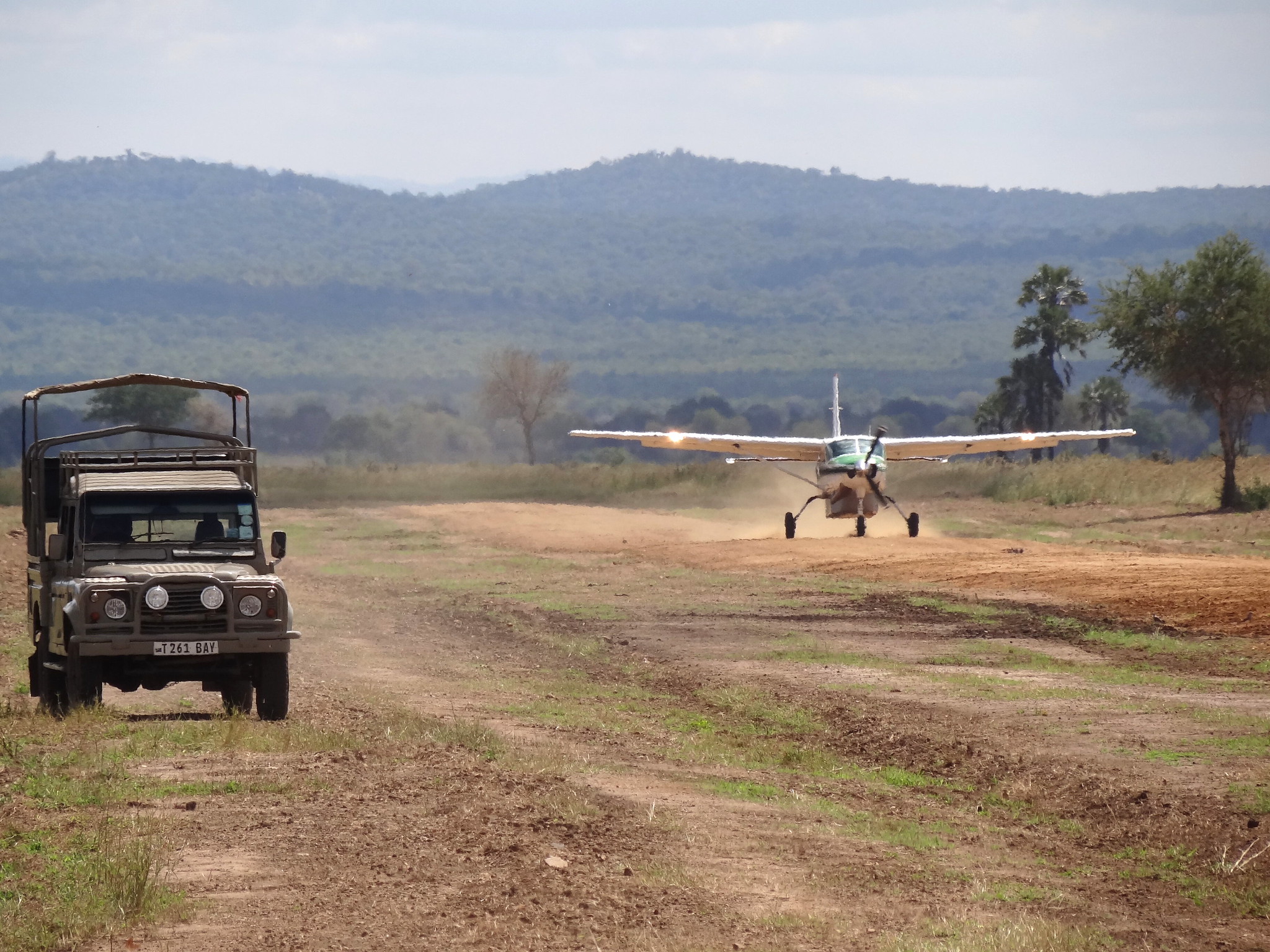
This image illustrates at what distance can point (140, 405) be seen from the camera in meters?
102

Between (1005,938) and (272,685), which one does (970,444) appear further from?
(1005,938)

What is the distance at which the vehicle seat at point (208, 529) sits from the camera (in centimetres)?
1470

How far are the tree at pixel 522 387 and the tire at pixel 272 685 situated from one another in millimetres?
115575

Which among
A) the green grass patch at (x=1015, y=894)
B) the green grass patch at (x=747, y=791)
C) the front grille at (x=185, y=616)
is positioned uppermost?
the front grille at (x=185, y=616)

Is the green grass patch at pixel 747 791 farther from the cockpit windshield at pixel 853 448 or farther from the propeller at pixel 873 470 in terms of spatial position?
the cockpit windshield at pixel 853 448

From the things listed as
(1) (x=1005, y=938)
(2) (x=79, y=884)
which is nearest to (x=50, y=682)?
(2) (x=79, y=884)

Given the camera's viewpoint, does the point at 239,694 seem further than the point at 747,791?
Yes

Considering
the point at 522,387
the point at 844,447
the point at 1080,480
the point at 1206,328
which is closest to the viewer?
the point at 844,447

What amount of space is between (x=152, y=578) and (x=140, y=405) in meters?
93.2

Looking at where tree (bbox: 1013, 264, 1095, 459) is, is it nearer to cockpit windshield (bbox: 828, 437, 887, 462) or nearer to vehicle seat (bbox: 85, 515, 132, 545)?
cockpit windshield (bbox: 828, 437, 887, 462)

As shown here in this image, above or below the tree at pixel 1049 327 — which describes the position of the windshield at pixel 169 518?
below

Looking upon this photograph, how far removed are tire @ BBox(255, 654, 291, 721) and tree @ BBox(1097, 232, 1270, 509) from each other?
121 ft

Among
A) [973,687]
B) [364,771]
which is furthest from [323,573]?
[364,771]

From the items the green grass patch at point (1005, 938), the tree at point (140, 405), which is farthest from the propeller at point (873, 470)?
the tree at point (140, 405)
